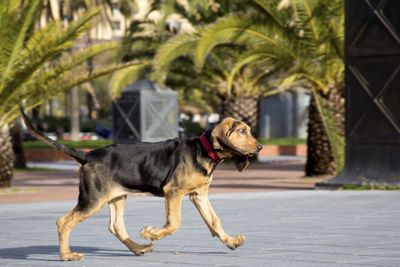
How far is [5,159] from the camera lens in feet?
57.4

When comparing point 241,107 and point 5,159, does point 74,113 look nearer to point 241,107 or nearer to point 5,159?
point 241,107

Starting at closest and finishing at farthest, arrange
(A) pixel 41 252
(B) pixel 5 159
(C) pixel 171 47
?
(A) pixel 41 252, (B) pixel 5 159, (C) pixel 171 47

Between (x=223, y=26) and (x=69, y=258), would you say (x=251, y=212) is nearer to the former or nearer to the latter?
(x=69, y=258)

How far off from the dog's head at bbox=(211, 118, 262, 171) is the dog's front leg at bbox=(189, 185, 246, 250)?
447 millimetres

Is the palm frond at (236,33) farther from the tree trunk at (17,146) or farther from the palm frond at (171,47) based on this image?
the tree trunk at (17,146)

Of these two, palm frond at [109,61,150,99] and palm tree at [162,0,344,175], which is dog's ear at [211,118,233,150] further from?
palm frond at [109,61,150,99]

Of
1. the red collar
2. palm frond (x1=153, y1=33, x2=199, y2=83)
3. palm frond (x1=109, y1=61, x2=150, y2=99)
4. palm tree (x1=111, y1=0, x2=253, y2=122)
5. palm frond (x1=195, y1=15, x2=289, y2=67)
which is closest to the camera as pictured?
the red collar

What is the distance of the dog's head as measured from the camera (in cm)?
654

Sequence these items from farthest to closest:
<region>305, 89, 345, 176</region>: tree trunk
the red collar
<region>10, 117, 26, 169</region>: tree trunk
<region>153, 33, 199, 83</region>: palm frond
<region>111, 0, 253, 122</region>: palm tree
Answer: <region>111, 0, 253, 122</region>: palm tree → <region>10, 117, 26, 169</region>: tree trunk → <region>153, 33, 199, 83</region>: palm frond → <region>305, 89, 345, 176</region>: tree trunk → the red collar

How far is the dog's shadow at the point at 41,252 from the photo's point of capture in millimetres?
7213

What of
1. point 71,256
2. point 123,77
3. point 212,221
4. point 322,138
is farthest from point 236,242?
point 123,77

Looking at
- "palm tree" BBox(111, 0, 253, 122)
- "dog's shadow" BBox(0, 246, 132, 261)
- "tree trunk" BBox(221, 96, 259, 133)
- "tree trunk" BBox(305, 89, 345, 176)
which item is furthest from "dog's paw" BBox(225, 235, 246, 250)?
"tree trunk" BBox(221, 96, 259, 133)

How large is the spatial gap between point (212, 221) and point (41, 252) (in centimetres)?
184

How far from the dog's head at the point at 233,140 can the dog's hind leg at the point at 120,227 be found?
1.14m
